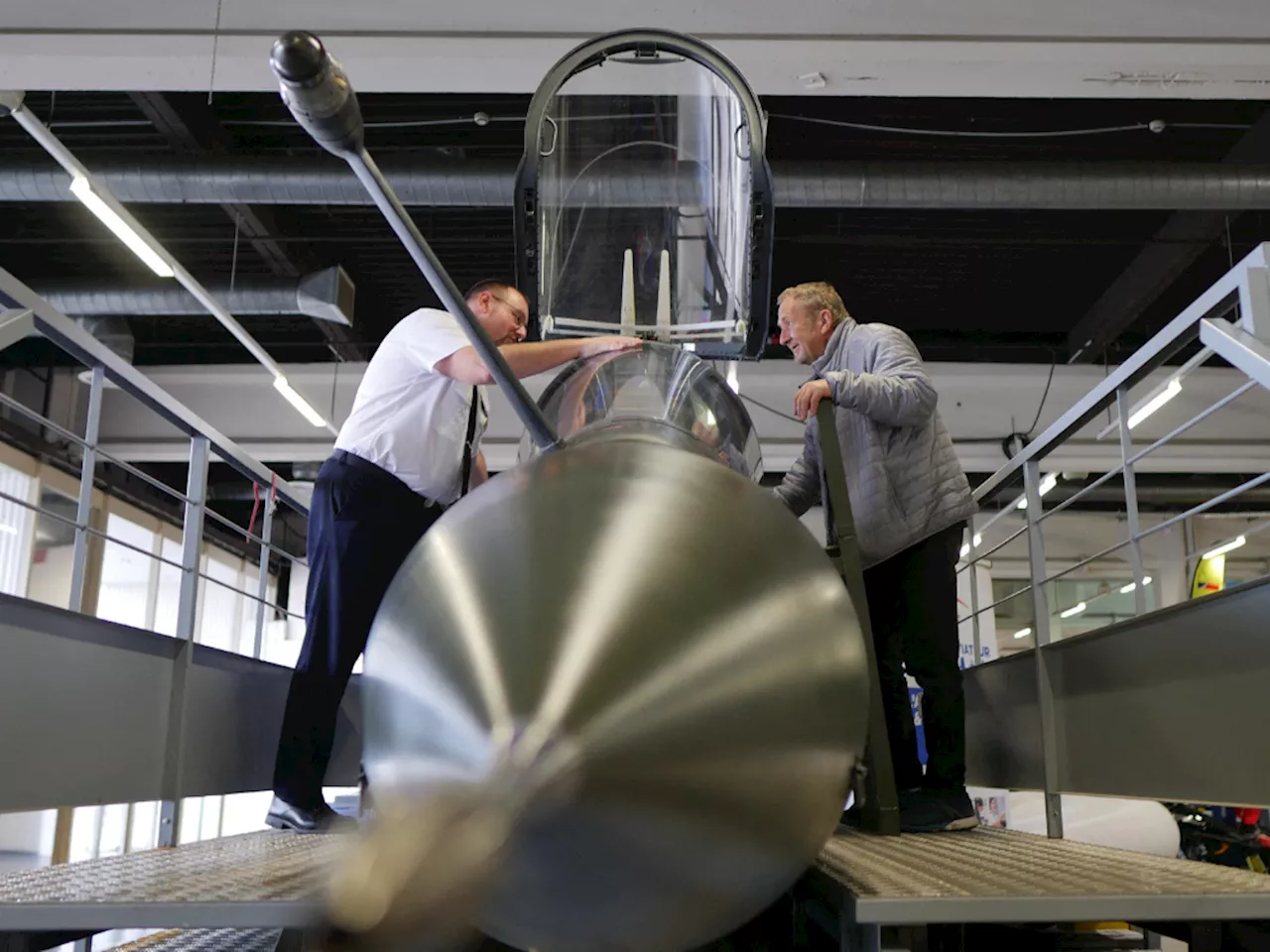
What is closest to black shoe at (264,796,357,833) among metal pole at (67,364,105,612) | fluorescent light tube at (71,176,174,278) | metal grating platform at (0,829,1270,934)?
metal grating platform at (0,829,1270,934)

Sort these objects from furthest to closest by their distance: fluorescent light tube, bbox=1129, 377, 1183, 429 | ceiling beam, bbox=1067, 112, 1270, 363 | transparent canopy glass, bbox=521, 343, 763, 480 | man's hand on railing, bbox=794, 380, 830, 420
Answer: fluorescent light tube, bbox=1129, 377, 1183, 429 → ceiling beam, bbox=1067, 112, 1270, 363 → man's hand on railing, bbox=794, 380, 830, 420 → transparent canopy glass, bbox=521, 343, 763, 480

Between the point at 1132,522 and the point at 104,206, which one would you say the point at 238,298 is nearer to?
the point at 104,206

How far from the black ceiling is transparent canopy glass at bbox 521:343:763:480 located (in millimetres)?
5606

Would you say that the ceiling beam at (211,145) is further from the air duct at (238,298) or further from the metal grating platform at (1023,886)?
the metal grating platform at (1023,886)

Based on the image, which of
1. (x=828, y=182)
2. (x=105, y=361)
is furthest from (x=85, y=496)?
(x=828, y=182)

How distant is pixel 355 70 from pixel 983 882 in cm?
594

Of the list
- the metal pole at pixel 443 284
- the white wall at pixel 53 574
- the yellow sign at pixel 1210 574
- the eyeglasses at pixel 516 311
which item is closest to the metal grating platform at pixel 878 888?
Answer: the metal pole at pixel 443 284

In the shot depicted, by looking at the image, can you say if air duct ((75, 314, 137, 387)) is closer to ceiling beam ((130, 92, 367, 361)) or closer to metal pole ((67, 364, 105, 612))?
ceiling beam ((130, 92, 367, 361))

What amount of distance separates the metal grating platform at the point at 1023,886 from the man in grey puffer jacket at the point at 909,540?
0.78 m

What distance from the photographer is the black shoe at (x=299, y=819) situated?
333 cm

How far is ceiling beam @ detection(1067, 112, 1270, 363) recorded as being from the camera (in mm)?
9109

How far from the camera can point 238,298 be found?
1012 cm

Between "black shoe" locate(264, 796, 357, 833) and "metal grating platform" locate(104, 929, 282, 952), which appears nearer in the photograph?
"metal grating platform" locate(104, 929, 282, 952)

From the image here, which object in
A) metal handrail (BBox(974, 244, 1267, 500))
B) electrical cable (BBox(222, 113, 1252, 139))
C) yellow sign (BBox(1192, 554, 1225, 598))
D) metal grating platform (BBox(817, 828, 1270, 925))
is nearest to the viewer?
metal grating platform (BBox(817, 828, 1270, 925))
